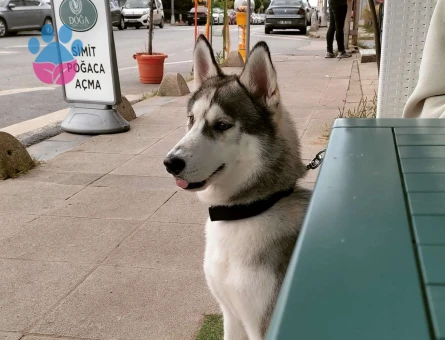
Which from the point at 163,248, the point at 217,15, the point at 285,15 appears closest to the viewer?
the point at 163,248

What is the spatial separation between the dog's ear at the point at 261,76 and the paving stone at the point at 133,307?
1.34 m

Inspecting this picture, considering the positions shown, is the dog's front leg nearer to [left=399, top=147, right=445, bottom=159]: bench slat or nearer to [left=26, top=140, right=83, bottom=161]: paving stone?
[left=399, top=147, right=445, bottom=159]: bench slat

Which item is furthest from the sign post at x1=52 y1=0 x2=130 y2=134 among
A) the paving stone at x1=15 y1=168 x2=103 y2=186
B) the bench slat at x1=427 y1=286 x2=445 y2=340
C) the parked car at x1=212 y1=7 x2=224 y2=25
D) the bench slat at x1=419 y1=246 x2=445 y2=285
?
the parked car at x1=212 y1=7 x2=224 y2=25

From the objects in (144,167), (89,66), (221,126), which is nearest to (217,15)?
(89,66)

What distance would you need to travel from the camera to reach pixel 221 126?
98.7 inches

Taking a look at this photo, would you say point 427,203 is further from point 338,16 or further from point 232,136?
point 338,16

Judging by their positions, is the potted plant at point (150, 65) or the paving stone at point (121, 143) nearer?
the paving stone at point (121, 143)

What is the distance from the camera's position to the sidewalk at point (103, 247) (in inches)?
116

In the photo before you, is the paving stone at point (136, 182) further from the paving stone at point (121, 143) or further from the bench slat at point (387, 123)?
the bench slat at point (387, 123)

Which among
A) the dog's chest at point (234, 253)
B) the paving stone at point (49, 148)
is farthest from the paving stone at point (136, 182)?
the dog's chest at point (234, 253)

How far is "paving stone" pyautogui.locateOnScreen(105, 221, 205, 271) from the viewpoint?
11.8 feet

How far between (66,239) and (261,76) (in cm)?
220

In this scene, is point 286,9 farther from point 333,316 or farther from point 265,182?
point 333,316

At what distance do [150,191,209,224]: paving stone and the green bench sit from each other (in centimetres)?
Answer: 297
